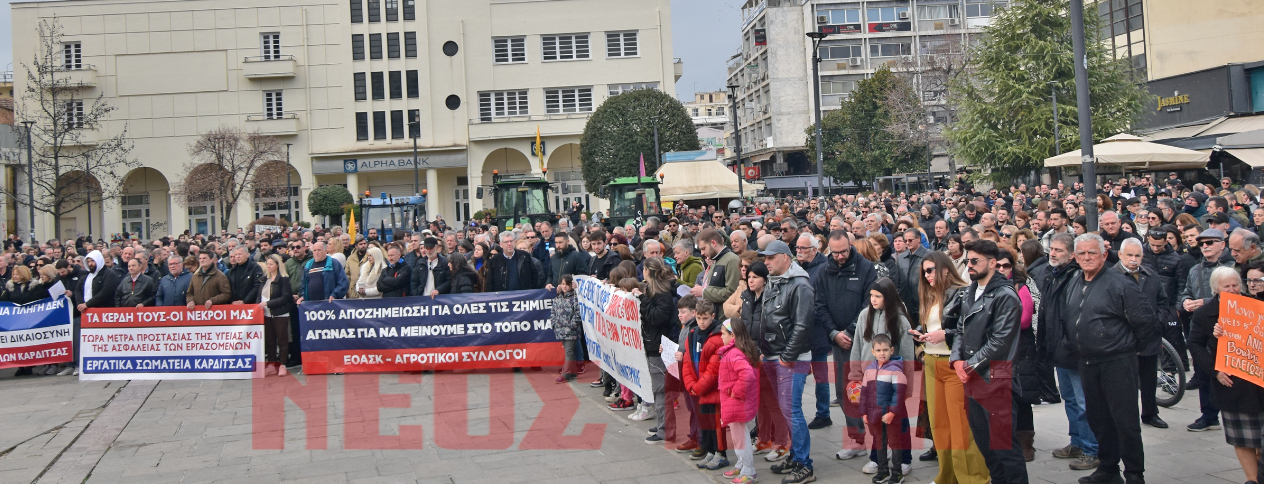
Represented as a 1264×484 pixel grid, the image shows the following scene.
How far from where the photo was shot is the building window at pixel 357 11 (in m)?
51.8

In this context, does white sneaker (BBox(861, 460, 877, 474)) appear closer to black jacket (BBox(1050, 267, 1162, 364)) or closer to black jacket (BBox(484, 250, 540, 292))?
black jacket (BBox(1050, 267, 1162, 364))

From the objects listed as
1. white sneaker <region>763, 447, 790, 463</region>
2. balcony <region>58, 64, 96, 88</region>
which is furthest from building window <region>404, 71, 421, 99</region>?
white sneaker <region>763, 447, 790, 463</region>

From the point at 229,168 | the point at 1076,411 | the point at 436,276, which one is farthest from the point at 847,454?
the point at 229,168

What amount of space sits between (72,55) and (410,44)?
1783cm

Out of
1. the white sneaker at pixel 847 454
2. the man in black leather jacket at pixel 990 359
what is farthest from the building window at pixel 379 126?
the man in black leather jacket at pixel 990 359

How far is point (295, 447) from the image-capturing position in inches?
335

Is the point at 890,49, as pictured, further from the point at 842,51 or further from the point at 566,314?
the point at 566,314

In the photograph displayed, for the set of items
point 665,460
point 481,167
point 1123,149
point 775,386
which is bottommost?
point 665,460

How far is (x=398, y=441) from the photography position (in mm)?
8562

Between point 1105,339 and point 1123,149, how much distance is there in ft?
43.4

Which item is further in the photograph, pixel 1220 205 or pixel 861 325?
pixel 1220 205

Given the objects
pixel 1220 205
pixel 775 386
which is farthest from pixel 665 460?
pixel 1220 205

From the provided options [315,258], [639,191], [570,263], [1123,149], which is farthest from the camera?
[639,191]

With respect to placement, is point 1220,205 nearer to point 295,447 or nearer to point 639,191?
point 295,447
